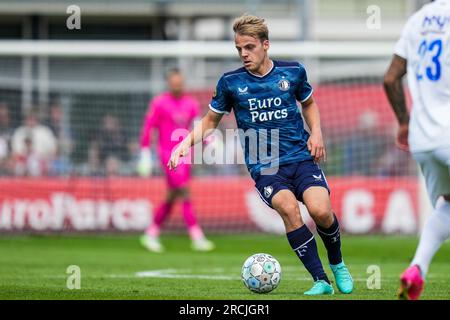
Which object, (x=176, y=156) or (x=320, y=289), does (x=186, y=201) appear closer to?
(x=176, y=156)

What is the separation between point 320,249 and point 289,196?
21.6 ft

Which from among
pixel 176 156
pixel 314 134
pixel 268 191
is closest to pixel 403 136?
pixel 314 134

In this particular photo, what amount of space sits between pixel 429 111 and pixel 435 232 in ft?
2.65

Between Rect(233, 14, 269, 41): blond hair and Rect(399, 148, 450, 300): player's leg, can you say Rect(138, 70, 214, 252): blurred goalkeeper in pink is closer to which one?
Rect(233, 14, 269, 41): blond hair

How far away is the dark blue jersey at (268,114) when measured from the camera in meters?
7.75

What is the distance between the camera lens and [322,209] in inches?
291

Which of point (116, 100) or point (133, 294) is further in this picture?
point (116, 100)

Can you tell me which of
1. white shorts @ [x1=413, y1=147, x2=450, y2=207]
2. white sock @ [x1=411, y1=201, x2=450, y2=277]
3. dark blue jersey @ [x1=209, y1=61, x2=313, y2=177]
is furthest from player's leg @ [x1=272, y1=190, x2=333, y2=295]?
white shorts @ [x1=413, y1=147, x2=450, y2=207]

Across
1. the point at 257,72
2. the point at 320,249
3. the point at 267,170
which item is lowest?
the point at 320,249

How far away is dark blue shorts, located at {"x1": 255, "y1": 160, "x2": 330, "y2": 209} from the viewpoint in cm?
752

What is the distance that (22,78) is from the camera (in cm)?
1867

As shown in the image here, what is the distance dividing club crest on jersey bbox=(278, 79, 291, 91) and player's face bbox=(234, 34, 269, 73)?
0.21 metres
